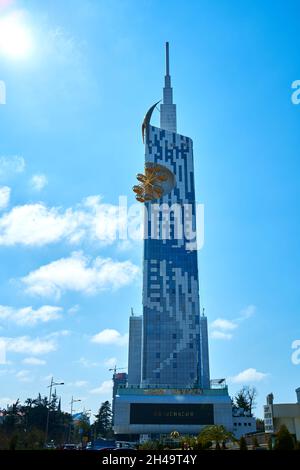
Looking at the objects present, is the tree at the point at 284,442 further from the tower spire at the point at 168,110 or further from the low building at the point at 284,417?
the tower spire at the point at 168,110

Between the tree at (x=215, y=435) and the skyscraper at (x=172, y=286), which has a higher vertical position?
the skyscraper at (x=172, y=286)

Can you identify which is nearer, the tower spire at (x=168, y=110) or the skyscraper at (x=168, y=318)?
the skyscraper at (x=168, y=318)

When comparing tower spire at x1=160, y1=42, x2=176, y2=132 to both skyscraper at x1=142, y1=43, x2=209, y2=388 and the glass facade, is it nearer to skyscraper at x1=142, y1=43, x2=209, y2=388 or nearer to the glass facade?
skyscraper at x1=142, y1=43, x2=209, y2=388

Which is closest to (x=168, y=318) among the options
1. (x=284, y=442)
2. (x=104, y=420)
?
(x=104, y=420)

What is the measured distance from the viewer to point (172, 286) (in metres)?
111

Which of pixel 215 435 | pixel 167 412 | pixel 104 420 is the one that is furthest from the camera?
pixel 104 420

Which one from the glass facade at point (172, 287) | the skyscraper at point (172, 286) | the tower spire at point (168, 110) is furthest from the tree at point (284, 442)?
the tower spire at point (168, 110)

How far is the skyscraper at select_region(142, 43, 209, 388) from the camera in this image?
10531cm

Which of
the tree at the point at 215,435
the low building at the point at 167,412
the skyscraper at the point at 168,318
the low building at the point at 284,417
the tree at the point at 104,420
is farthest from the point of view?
the tree at the point at 104,420

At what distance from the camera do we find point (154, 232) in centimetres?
11538

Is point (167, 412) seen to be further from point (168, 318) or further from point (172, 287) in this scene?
point (172, 287)

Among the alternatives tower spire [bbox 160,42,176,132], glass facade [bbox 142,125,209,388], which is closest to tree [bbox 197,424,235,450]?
glass facade [bbox 142,125,209,388]

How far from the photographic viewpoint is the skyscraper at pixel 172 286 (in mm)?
105312
